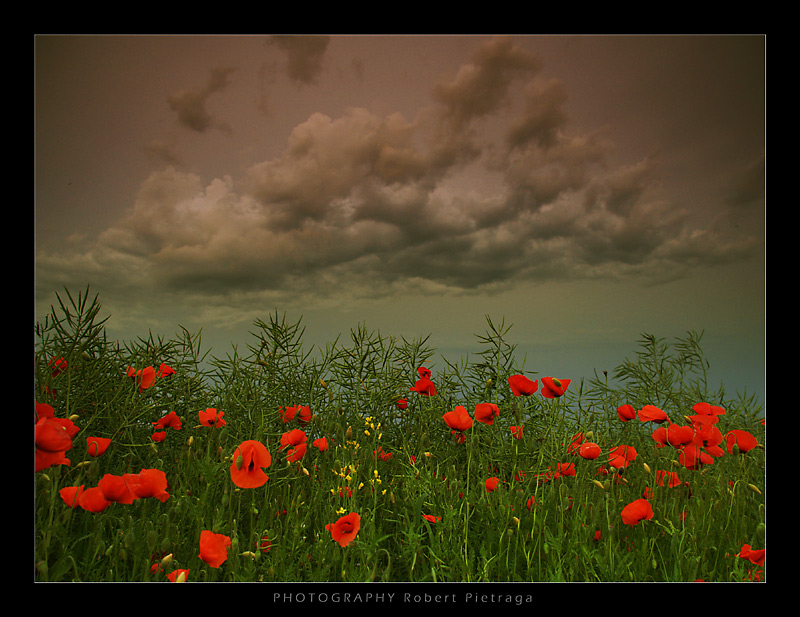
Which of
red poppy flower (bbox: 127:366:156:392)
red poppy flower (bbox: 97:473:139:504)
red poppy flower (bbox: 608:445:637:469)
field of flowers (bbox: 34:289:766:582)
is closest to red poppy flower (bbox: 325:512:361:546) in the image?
field of flowers (bbox: 34:289:766:582)

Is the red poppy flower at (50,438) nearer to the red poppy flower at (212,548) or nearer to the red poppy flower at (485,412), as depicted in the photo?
the red poppy flower at (212,548)

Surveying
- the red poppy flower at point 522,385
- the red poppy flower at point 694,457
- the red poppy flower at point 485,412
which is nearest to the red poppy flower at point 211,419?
the red poppy flower at point 485,412

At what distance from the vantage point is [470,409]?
96.0 inches

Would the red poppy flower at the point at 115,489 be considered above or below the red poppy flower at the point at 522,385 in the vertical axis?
below

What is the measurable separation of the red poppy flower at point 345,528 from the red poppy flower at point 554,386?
941 mm

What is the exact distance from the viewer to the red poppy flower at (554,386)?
195cm

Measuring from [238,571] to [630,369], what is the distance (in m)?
2.33

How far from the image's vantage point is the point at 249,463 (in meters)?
1.56

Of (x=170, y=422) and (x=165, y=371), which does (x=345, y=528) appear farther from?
(x=165, y=371)

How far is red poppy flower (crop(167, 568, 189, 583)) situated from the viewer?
1.36 metres
